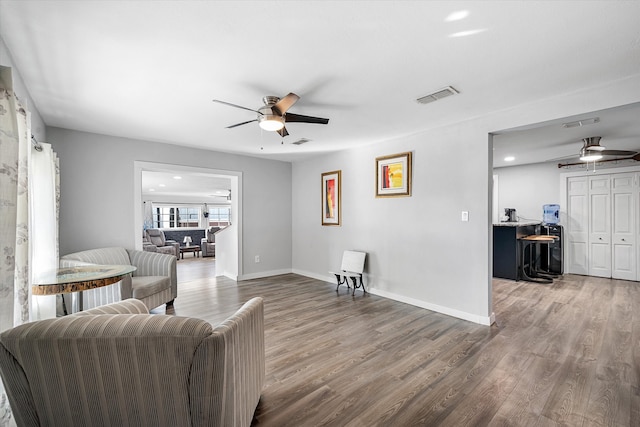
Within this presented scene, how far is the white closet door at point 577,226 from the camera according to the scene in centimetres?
583

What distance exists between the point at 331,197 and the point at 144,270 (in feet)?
10.4

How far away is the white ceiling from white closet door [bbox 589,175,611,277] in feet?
14.3

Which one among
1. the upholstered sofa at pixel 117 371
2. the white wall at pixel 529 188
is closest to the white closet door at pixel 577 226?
the white wall at pixel 529 188

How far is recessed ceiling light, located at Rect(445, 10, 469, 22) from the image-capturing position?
1634 mm

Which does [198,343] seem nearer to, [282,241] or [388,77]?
[388,77]

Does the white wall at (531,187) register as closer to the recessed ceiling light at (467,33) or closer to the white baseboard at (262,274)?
the white baseboard at (262,274)

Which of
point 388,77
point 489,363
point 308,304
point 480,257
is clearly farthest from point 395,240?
point 388,77

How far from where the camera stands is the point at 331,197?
5.41m

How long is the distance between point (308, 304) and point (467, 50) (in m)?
3.37

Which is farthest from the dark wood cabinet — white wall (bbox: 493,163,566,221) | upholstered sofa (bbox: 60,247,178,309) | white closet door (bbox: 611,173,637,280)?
upholstered sofa (bbox: 60,247,178,309)

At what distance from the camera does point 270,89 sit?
2641mm

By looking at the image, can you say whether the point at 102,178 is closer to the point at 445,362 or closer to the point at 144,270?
the point at 144,270

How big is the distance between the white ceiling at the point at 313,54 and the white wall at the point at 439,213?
19 centimetres

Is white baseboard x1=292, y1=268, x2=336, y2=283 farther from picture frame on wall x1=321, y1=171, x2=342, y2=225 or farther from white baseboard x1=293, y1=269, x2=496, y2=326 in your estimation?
picture frame on wall x1=321, y1=171, x2=342, y2=225
